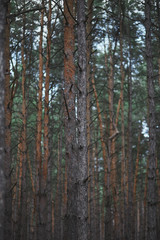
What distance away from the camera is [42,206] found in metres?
7.24

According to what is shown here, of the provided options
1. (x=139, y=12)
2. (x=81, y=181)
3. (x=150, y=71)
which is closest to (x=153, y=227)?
(x=81, y=181)

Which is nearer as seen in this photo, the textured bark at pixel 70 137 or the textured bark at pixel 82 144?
the textured bark at pixel 82 144

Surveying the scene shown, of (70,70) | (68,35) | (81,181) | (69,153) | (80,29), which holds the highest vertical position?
(68,35)

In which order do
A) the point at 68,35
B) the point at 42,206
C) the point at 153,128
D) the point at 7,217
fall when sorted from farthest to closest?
the point at 42,206
the point at 153,128
the point at 68,35
the point at 7,217

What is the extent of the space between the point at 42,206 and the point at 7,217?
2.28m

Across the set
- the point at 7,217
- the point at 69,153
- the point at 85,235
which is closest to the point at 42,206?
the point at 7,217

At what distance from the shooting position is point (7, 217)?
5055mm

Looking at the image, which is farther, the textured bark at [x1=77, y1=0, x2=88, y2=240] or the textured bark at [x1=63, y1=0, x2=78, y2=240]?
the textured bark at [x1=63, y1=0, x2=78, y2=240]

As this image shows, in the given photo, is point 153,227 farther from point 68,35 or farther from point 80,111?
point 68,35

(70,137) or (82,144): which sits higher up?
(70,137)

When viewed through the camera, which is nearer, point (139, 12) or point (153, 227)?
point (153, 227)

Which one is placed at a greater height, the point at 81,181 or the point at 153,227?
the point at 81,181

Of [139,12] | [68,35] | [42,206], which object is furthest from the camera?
[139,12]

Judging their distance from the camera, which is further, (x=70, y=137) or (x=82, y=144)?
(x=70, y=137)
